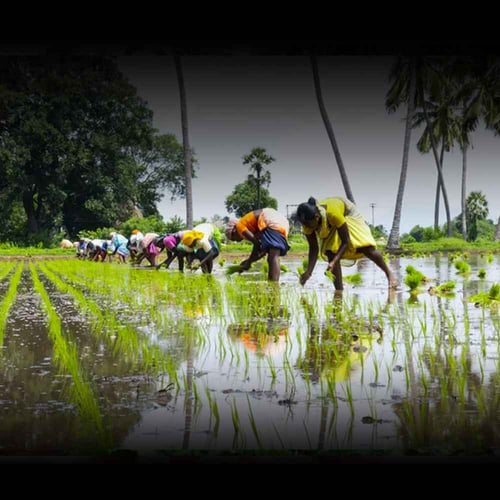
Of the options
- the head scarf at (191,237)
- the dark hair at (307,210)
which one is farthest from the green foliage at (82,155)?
the dark hair at (307,210)

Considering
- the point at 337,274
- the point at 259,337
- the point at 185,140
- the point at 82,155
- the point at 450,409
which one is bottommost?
the point at 450,409

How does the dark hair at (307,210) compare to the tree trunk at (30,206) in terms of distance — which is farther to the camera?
the tree trunk at (30,206)

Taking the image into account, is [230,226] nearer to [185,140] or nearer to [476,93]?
[185,140]

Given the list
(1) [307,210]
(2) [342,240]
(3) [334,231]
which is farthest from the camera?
(3) [334,231]

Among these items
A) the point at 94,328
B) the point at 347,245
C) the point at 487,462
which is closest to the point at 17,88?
the point at 94,328

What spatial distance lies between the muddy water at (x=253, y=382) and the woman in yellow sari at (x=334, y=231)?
1096 millimetres

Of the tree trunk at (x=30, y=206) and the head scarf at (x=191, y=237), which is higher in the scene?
the tree trunk at (x=30, y=206)

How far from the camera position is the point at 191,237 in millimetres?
9539

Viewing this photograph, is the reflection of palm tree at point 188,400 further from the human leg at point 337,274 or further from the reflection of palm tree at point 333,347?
the human leg at point 337,274

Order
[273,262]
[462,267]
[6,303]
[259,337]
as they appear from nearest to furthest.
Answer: [259,337]
[6,303]
[273,262]
[462,267]

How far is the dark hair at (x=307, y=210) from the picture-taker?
6.35 m

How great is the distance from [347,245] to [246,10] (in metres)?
→ 4.37

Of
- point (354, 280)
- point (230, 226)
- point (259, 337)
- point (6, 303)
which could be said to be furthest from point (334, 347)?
point (354, 280)

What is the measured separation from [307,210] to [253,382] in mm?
3539
